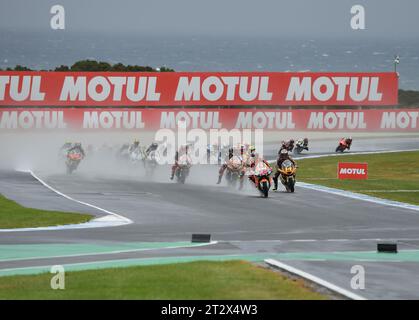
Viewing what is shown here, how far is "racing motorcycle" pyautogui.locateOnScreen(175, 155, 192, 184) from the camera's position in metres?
40.4

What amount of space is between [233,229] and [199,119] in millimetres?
35387

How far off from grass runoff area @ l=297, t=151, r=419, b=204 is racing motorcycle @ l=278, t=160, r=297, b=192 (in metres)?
2.56

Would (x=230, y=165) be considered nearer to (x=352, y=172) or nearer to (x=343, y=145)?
(x=352, y=172)

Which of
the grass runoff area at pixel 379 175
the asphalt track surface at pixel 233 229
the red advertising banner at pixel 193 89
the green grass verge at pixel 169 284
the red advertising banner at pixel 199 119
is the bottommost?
the green grass verge at pixel 169 284

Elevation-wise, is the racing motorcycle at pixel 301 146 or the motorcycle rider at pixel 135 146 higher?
the racing motorcycle at pixel 301 146

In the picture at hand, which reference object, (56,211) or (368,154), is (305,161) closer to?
(368,154)

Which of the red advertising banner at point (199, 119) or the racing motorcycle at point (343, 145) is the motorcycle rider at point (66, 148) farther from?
the racing motorcycle at point (343, 145)

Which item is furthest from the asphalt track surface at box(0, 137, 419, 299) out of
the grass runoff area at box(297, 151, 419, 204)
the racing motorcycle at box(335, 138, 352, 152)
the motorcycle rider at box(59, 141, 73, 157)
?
the racing motorcycle at box(335, 138, 352, 152)

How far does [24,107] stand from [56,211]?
3179 cm

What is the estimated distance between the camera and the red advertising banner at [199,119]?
58.8 meters

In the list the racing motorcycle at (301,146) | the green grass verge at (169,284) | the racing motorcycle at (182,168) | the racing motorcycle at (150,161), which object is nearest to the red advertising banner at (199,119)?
the racing motorcycle at (301,146)

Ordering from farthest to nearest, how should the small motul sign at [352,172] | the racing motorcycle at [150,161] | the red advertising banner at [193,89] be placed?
the red advertising banner at [193,89], the racing motorcycle at [150,161], the small motul sign at [352,172]

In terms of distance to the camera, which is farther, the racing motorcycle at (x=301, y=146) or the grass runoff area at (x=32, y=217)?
the racing motorcycle at (x=301, y=146)
